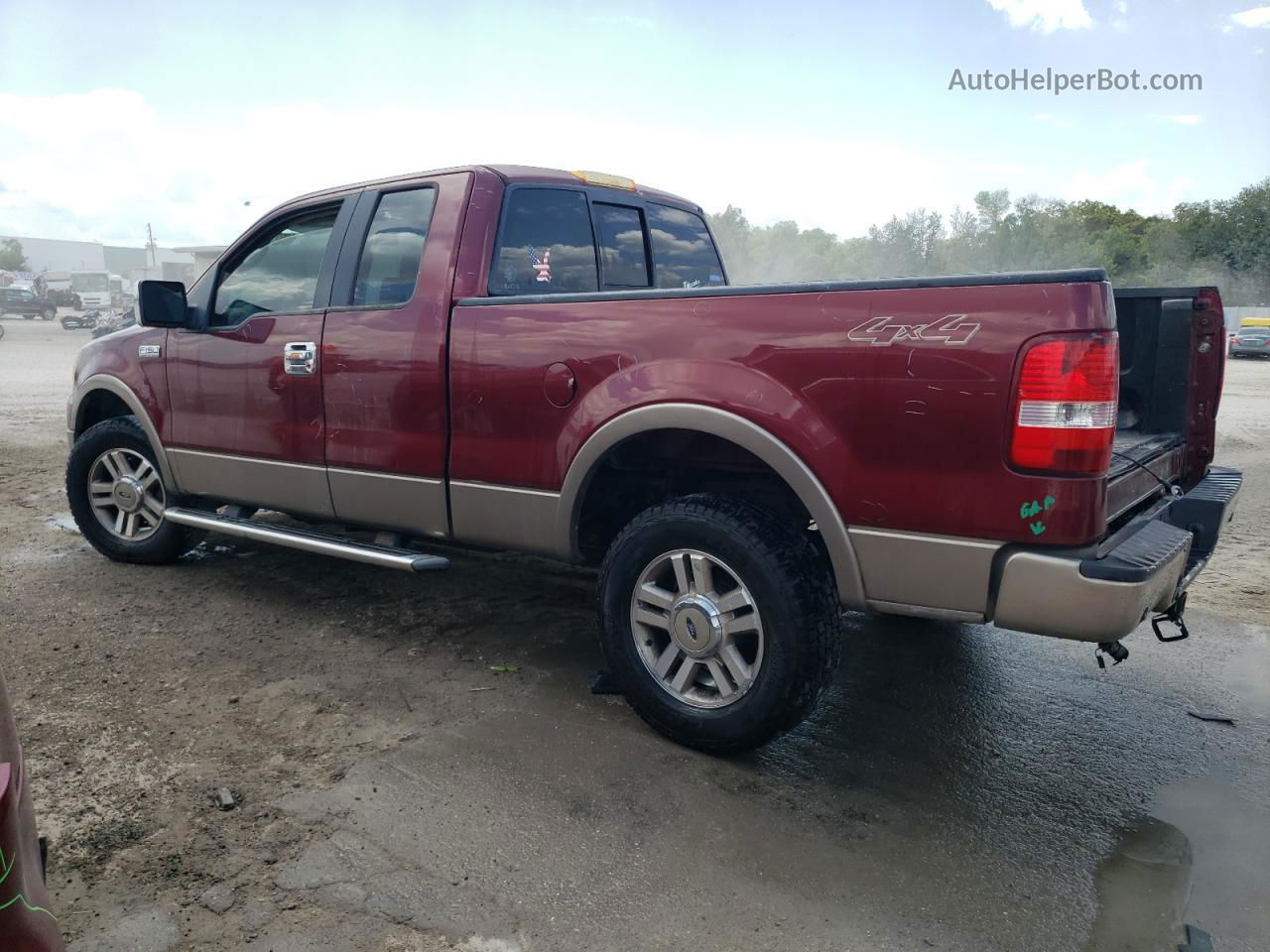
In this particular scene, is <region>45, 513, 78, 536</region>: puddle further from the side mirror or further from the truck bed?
the truck bed

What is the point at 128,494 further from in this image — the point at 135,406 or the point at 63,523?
the point at 63,523

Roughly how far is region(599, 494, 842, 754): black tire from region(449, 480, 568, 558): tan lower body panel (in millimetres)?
386

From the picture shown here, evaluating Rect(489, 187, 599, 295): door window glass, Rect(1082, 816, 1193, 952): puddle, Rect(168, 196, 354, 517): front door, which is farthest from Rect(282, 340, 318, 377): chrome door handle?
Rect(1082, 816, 1193, 952): puddle

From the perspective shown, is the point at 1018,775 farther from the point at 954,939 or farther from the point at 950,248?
the point at 950,248

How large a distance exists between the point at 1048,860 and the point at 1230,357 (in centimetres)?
2937

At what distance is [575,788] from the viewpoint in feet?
9.98

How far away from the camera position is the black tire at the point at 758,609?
9.82 ft

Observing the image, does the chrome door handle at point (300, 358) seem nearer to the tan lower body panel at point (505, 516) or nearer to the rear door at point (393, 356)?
the rear door at point (393, 356)

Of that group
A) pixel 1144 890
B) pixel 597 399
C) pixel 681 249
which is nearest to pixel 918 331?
pixel 597 399

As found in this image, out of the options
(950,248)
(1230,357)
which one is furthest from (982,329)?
(1230,357)

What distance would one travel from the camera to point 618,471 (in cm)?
370

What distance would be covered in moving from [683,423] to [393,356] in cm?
140

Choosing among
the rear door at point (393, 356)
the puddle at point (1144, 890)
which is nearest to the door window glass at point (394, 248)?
the rear door at point (393, 356)

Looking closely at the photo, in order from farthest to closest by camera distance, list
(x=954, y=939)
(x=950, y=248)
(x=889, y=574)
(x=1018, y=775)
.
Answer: (x=950, y=248)
(x=1018, y=775)
(x=889, y=574)
(x=954, y=939)
